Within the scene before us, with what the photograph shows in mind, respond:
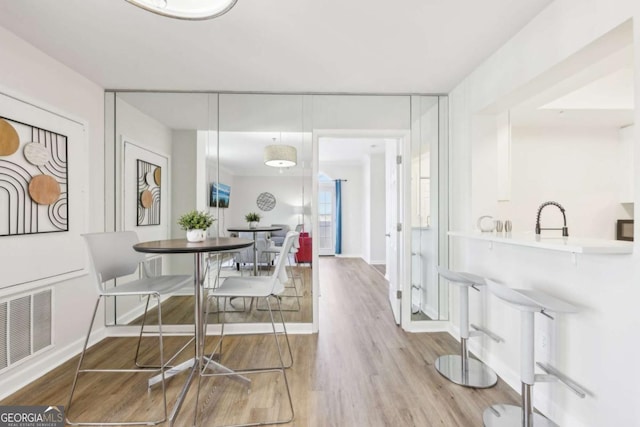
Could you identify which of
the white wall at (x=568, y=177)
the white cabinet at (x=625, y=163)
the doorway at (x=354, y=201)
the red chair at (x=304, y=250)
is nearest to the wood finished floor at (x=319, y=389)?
the red chair at (x=304, y=250)

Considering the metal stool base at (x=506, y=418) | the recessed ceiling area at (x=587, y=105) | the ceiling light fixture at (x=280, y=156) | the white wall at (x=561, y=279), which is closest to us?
the white wall at (x=561, y=279)

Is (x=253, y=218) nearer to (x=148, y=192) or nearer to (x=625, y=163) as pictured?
(x=148, y=192)

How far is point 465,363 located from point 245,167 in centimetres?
263

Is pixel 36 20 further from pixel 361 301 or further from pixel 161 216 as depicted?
pixel 361 301

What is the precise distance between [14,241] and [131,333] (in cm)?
139

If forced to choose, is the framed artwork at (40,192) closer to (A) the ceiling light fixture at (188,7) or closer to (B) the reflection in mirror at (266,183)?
(B) the reflection in mirror at (266,183)

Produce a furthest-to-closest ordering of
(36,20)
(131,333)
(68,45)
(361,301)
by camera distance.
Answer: (361,301) → (131,333) → (68,45) → (36,20)

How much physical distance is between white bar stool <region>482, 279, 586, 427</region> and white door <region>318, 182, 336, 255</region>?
6.06 m

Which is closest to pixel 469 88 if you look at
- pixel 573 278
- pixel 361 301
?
pixel 573 278

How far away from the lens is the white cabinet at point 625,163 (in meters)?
3.49

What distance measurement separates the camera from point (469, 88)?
8.83 feet

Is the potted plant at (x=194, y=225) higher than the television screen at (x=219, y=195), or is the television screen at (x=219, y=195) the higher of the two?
the television screen at (x=219, y=195)

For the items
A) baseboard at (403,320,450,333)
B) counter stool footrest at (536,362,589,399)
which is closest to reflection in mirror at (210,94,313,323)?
baseboard at (403,320,450,333)
